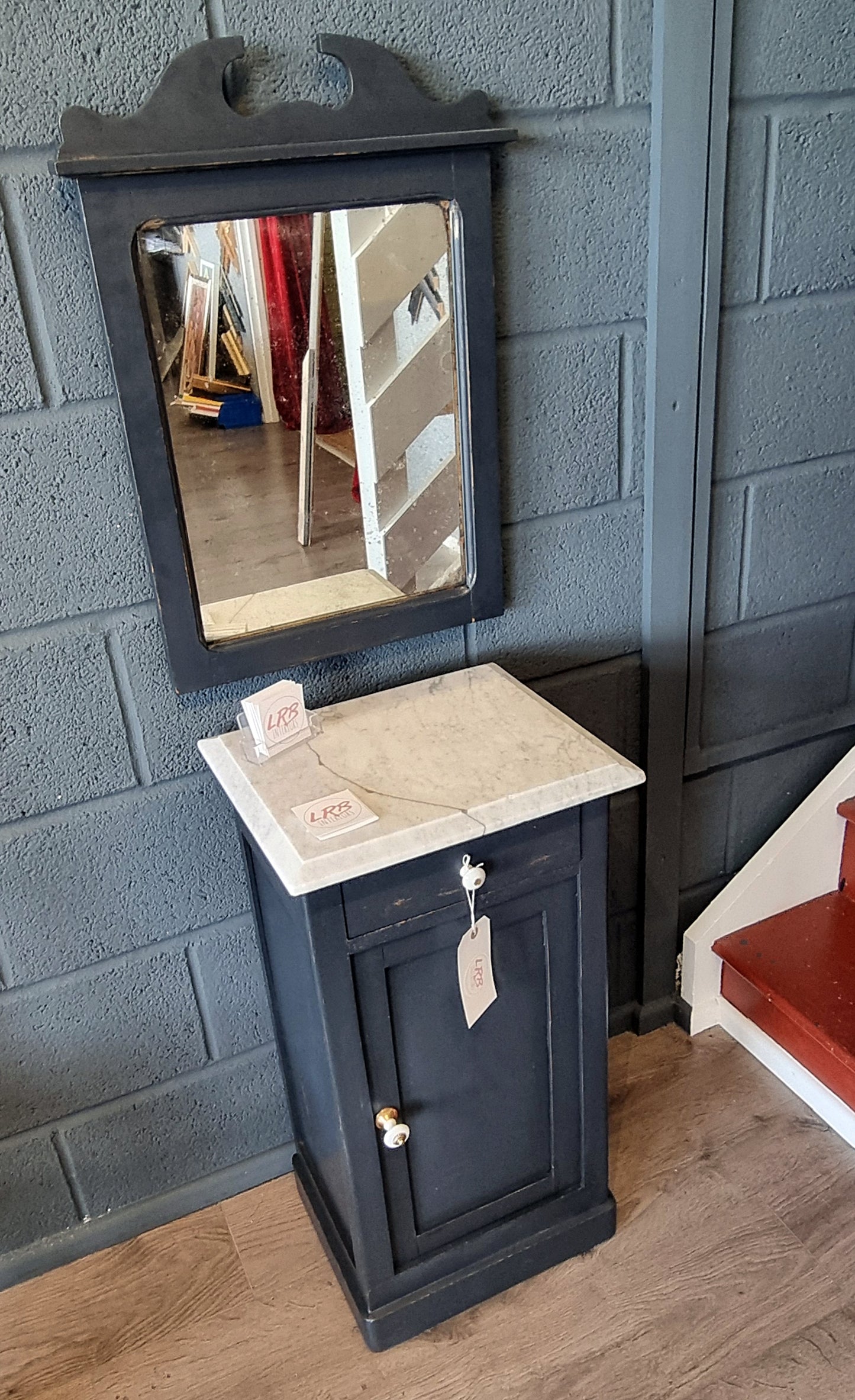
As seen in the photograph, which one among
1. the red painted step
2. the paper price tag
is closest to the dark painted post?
the red painted step

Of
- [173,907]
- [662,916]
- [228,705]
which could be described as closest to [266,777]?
[228,705]

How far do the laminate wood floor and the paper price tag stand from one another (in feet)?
1.56

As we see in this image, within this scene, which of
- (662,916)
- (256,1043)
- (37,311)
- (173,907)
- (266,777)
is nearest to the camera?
(37,311)

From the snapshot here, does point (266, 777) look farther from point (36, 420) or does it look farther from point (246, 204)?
point (246, 204)

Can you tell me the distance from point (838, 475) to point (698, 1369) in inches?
49.9

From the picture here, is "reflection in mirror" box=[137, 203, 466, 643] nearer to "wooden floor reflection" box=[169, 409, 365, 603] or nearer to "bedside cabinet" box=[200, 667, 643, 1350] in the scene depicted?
"wooden floor reflection" box=[169, 409, 365, 603]

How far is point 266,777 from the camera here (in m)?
1.25

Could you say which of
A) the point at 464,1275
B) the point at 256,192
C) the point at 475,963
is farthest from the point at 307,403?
the point at 464,1275

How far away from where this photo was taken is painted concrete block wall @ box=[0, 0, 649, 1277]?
1.13m

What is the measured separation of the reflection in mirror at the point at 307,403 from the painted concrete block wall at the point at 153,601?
0.09 meters

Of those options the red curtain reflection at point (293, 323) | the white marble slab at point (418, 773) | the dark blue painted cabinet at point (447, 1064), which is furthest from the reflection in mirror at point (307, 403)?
the dark blue painted cabinet at point (447, 1064)

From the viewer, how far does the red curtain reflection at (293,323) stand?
3.85ft

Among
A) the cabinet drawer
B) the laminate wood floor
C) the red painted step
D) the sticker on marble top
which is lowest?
the laminate wood floor

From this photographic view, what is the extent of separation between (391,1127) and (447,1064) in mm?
98
